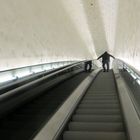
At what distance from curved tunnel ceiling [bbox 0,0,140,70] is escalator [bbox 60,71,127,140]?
3854mm

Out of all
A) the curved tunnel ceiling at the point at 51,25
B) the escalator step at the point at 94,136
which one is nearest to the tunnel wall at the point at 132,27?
the curved tunnel ceiling at the point at 51,25

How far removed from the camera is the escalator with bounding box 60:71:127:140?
4.27 m

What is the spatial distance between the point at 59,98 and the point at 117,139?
3.07 metres

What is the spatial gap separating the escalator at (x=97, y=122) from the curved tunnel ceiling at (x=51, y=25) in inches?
152

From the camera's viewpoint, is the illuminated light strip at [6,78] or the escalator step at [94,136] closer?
the escalator step at [94,136]

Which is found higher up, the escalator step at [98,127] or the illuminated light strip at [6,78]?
the illuminated light strip at [6,78]

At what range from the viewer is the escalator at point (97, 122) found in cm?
427

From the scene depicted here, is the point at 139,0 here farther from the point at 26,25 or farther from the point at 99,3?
the point at 99,3

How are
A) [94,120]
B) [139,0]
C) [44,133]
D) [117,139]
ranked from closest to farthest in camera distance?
1. [44,133]
2. [117,139]
3. [94,120]
4. [139,0]

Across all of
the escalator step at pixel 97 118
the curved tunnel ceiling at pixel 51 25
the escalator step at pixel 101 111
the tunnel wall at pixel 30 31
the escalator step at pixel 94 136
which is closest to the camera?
the escalator step at pixel 94 136

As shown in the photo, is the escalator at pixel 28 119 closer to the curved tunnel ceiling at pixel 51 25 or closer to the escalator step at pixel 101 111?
the escalator step at pixel 101 111

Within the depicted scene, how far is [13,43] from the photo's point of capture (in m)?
10.4

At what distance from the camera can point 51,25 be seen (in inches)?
655

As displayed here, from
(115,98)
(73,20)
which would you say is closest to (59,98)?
(115,98)
